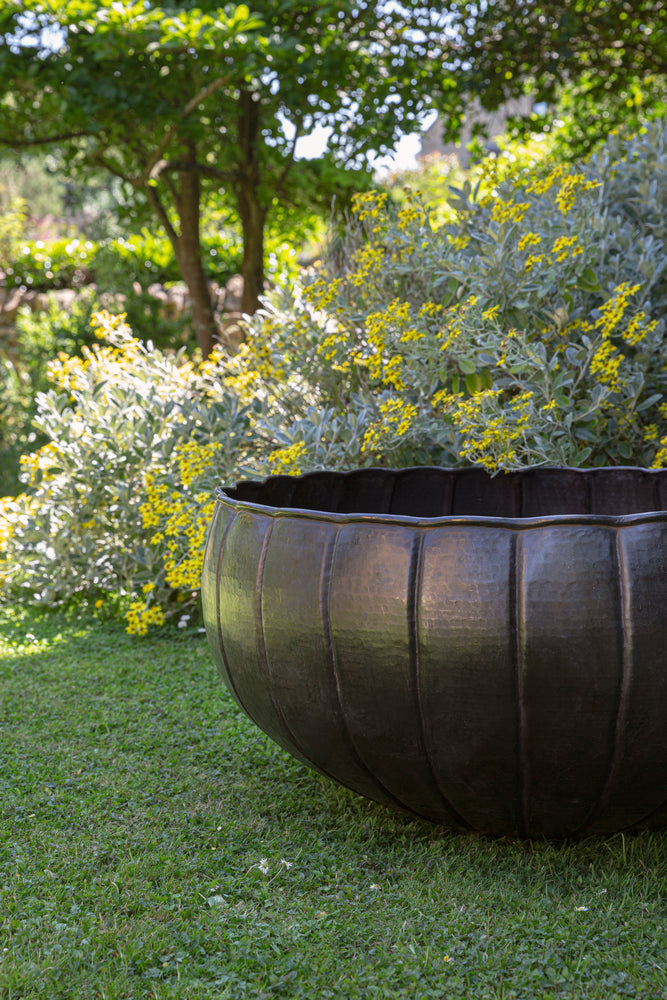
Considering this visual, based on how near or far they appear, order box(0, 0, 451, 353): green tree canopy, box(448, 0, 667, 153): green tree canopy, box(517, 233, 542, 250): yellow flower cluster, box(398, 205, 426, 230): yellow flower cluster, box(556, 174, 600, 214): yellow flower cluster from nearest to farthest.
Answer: box(517, 233, 542, 250): yellow flower cluster
box(556, 174, 600, 214): yellow flower cluster
box(398, 205, 426, 230): yellow flower cluster
box(0, 0, 451, 353): green tree canopy
box(448, 0, 667, 153): green tree canopy

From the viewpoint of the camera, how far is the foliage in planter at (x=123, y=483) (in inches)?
135

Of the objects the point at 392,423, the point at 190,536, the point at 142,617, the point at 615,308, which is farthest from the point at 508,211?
the point at 142,617

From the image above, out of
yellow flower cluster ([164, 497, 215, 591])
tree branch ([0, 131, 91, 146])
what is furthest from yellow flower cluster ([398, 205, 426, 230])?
tree branch ([0, 131, 91, 146])

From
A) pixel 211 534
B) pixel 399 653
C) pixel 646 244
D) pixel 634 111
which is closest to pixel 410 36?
pixel 634 111

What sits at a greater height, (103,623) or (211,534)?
(211,534)

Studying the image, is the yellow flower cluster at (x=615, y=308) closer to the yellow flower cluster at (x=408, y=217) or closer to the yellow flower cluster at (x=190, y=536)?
the yellow flower cluster at (x=408, y=217)

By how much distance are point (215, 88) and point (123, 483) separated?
277cm

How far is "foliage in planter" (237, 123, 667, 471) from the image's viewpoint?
8.98 ft

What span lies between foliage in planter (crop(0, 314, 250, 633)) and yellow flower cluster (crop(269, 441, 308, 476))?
32cm

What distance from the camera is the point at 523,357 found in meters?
2.69

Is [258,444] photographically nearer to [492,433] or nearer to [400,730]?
[492,433]

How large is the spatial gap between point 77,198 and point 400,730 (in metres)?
15.7

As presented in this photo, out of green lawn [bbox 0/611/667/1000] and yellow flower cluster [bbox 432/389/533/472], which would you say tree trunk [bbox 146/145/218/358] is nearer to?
yellow flower cluster [bbox 432/389/533/472]

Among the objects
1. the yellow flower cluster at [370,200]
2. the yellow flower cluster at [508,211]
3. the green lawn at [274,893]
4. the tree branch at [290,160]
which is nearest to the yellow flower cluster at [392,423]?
the yellow flower cluster at [508,211]
